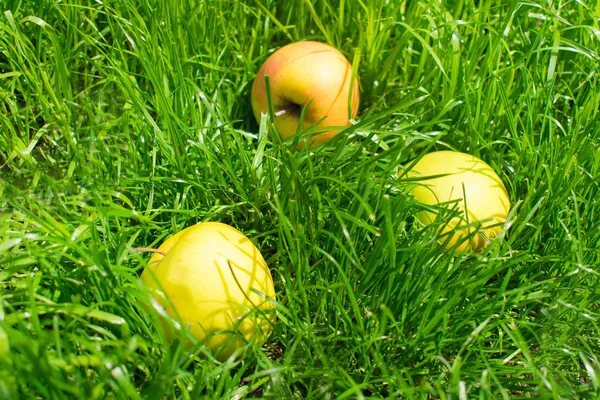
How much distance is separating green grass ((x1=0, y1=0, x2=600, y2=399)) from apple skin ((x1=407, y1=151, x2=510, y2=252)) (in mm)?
84

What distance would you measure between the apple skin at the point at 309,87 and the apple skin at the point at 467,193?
412 millimetres

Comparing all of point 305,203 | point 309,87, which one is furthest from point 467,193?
point 309,87

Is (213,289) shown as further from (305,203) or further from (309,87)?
(309,87)

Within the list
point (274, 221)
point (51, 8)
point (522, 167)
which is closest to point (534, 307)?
point (522, 167)

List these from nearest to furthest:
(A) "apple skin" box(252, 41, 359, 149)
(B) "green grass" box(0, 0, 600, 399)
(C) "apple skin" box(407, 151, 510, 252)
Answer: (B) "green grass" box(0, 0, 600, 399) < (C) "apple skin" box(407, 151, 510, 252) < (A) "apple skin" box(252, 41, 359, 149)

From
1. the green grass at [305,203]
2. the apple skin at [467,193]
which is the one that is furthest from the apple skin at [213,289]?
the apple skin at [467,193]

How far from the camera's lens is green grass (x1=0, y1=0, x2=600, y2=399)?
1.46 metres

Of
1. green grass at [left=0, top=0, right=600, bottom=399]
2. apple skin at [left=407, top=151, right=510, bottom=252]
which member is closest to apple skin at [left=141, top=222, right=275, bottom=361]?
green grass at [left=0, top=0, right=600, bottom=399]

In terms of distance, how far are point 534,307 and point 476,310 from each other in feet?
1.33

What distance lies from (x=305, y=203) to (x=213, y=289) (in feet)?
1.21

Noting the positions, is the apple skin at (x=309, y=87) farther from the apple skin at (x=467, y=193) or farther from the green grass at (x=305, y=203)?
the apple skin at (x=467, y=193)

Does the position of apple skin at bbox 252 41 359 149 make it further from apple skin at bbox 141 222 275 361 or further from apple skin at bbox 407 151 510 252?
apple skin at bbox 141 222 275 361

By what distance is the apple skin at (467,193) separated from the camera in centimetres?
186

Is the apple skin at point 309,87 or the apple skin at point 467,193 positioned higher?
the apple skin at point 309,87
